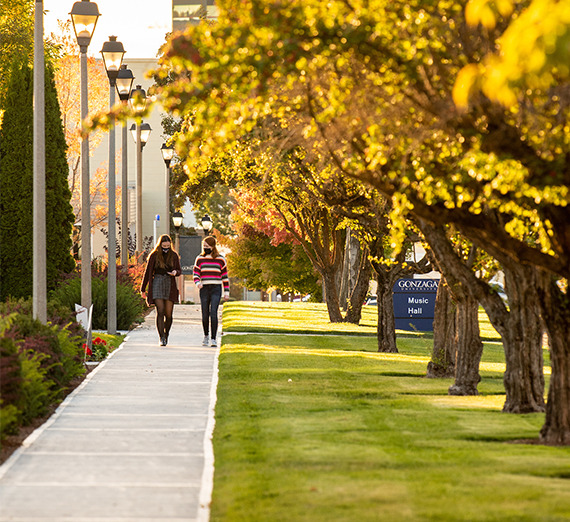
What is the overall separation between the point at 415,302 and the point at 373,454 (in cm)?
1748

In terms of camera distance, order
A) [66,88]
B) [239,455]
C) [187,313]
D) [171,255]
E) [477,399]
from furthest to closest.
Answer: [66,88]
[187,313]
[171,255]
[477,399]
[239,455]

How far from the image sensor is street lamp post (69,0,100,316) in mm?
16797

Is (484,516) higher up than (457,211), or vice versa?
(457,211)

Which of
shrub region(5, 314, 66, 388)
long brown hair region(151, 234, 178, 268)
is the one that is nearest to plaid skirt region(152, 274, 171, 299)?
long brown hair region(151, 234, 178, 268)

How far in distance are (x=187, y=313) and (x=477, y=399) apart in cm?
2176

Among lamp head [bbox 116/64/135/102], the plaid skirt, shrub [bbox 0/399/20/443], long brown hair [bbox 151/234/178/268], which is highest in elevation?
lamp head [bbox 116/64/135/102]

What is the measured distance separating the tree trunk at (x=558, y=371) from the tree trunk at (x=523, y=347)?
3.29 feet

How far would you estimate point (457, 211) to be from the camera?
8.38 m

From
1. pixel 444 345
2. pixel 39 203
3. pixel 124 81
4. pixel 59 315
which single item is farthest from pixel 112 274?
pixel 444 345

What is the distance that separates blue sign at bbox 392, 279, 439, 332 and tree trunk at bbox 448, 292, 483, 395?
12.0m

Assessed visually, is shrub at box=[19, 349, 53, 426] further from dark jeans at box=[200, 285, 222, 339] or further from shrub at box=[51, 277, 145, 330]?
shrub at box=[51, 277, 145, 330]

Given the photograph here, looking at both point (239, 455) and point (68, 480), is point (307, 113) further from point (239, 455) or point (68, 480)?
point (68, 480)

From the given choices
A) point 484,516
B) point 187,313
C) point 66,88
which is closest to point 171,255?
point 484,516

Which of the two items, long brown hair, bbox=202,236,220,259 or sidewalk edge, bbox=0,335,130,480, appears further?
long brown hair, bbox=202,236,220,259
